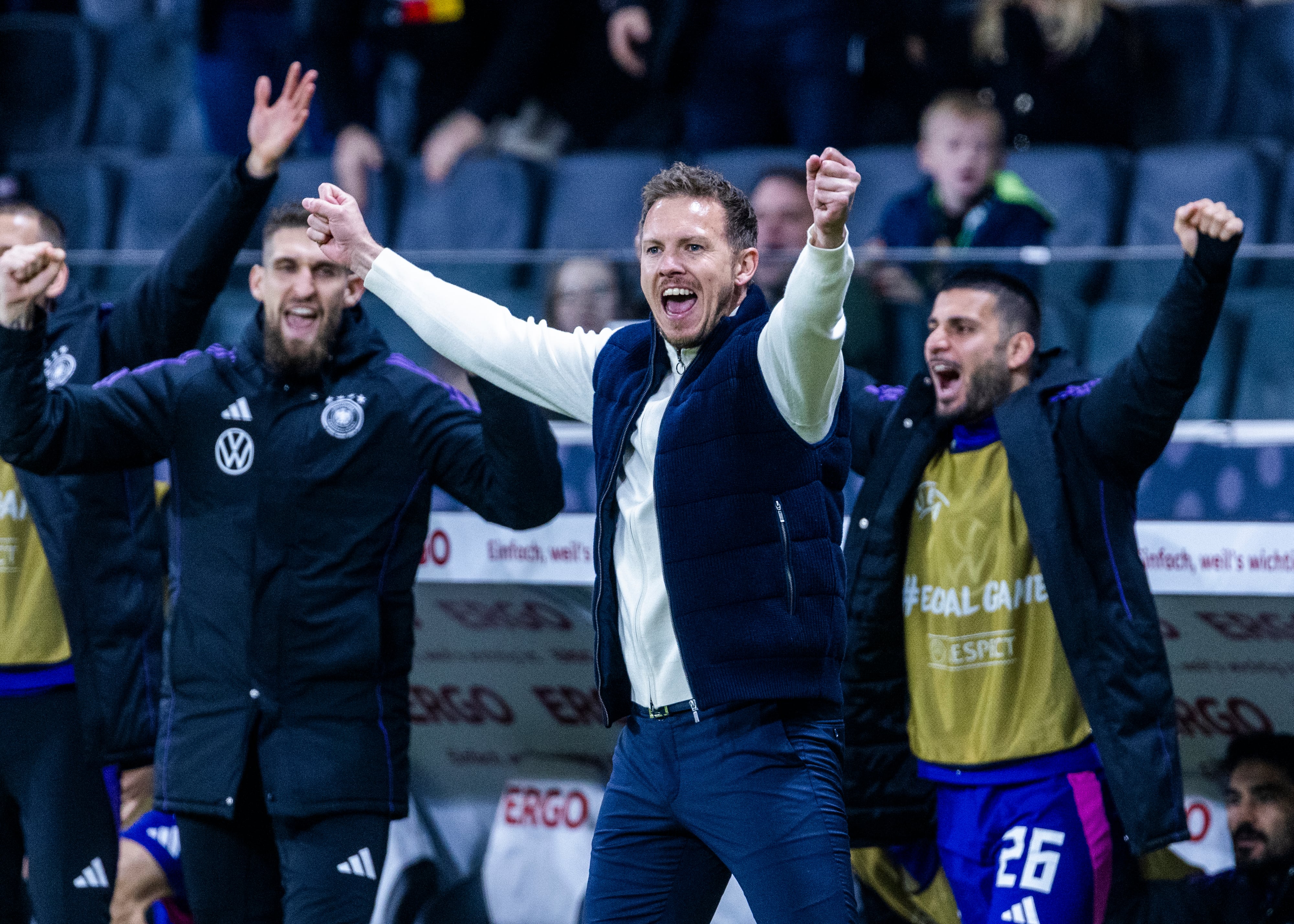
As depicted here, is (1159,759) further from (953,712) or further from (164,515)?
(164,515)

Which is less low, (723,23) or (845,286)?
(723,23)

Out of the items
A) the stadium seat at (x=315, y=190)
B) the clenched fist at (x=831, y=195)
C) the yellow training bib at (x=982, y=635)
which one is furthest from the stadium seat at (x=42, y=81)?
the clenched fist at (x=831, y=195)

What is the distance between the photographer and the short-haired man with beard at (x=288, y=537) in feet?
12.8

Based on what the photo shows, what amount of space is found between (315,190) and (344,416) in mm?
3328

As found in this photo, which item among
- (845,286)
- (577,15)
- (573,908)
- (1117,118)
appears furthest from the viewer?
(577,15)

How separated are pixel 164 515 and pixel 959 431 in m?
2.26

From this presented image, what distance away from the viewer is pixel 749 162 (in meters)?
6.23

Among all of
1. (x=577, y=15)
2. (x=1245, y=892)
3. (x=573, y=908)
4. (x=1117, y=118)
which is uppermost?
(x=577, y=15)

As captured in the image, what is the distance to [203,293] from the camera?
4453mm

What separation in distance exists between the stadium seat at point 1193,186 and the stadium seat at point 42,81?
5536mm

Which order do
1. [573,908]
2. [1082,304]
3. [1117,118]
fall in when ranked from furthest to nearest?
[1117,118] → [573,908] → [1082,304]

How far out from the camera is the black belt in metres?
3.07

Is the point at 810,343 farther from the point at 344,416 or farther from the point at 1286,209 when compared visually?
the point at 1286,209

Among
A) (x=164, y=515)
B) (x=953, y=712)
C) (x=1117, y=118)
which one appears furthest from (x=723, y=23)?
(x=953, y=712)
